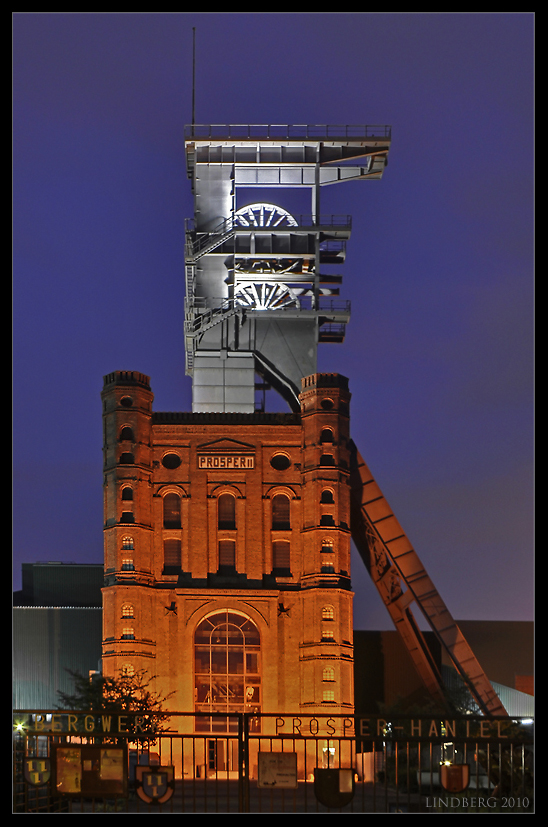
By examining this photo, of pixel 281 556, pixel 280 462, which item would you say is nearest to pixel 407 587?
pixel 281 556

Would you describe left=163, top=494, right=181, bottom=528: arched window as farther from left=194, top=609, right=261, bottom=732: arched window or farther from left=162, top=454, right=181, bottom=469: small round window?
left=194, top=609, right=261, bottom=732: arched window

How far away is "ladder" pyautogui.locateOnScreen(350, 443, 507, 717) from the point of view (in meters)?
78.2

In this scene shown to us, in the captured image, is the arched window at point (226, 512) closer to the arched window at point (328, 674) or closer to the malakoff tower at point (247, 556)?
the malakoff tower at point (247, 556)

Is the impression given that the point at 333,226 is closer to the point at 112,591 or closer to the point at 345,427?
the point at 345,427

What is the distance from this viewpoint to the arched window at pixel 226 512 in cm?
7525

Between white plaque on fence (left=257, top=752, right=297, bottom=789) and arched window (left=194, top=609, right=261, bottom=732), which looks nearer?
white plaque on fence (left=257, top=752, right=297, bottom=789)

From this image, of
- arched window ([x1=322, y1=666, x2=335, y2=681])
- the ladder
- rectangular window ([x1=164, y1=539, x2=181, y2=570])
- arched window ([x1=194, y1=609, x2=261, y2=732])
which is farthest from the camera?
the ladder

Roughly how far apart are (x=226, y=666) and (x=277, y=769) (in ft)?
131

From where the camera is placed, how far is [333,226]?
8544 centimetres

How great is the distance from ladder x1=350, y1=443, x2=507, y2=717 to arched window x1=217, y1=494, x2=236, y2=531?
8911 mm

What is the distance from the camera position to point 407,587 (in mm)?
80312

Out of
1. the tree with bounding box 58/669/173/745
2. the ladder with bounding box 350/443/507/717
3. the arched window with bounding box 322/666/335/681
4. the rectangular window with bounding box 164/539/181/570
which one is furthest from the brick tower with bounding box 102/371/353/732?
the ladder with bounding box 350/443/507/717

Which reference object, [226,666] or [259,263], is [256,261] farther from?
[226,666]
